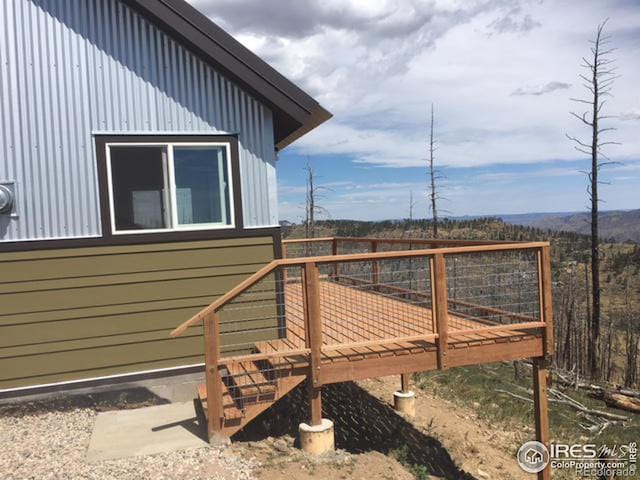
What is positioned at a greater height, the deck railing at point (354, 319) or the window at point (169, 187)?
the window at point (169, 187)

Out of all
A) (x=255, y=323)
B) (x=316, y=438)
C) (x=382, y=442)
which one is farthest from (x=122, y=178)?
→ (x=382, y=442)

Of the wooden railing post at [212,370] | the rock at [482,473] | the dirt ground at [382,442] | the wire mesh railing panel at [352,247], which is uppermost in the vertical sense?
the wire mesh railing panel at [352,247]

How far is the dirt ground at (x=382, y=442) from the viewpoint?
447 centimetres

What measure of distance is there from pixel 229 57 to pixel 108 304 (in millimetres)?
3254

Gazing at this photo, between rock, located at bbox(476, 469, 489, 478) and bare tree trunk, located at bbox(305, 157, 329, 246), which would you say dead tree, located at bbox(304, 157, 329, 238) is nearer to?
bare tree trunk, located at bbox(305, 157, 329, 246)

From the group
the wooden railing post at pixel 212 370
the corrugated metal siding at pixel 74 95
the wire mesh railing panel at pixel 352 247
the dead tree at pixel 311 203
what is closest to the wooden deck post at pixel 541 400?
the wooden railing post at pixel 212 370

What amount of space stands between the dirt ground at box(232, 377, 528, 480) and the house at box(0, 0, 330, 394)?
1.72m

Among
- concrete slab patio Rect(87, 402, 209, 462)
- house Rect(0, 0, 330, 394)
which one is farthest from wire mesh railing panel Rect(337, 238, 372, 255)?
concrete slab patio Rect(87, 402, 209, 462)

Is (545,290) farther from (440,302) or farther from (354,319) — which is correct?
(354,319)

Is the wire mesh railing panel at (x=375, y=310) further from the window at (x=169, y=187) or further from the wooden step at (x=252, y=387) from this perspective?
the window at (x=169, y=187)

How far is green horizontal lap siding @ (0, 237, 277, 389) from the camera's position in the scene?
5426 millimetres

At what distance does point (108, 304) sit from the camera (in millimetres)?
5641

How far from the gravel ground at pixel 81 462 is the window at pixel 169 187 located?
2.30 meters

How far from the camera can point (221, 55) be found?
5707 mm
